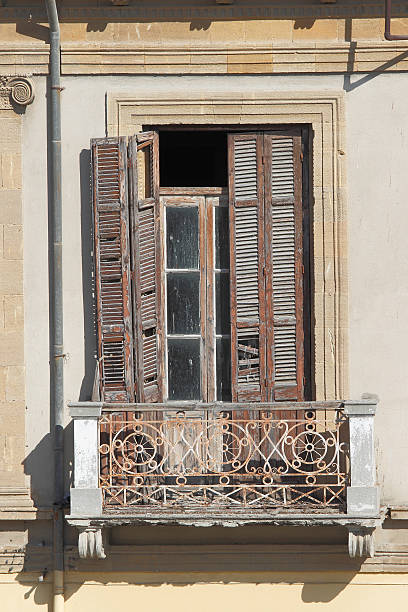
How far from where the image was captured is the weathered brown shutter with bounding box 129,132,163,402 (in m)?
10.5

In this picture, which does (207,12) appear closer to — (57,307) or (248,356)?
(57,307)

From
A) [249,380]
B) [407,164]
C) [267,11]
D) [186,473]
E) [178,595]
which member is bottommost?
[178,595]

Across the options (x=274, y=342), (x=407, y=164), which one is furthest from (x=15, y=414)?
(x=407, y=164)

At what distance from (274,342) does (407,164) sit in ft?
5.99

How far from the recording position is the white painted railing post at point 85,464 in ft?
32.9

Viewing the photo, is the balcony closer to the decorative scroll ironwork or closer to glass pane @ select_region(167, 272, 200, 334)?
the decorative scroll ironwork

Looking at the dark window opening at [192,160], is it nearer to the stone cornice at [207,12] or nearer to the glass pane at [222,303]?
the glass pane at [222,303]

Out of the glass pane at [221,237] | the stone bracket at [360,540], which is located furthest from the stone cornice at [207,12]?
the stone bracket at [360,540]

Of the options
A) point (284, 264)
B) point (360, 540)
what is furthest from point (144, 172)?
point (360, 540)

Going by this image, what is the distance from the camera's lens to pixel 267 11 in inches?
424

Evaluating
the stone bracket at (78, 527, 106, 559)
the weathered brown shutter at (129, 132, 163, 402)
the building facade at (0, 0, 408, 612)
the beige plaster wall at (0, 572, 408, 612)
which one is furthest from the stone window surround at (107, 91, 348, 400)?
the stone bracket at (78, 527, 106, 559)

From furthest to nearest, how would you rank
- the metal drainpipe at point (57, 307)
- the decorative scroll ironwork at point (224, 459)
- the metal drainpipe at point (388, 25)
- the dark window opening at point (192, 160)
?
1. the dark window opening at point (192, 160)
2. the metal drainpipe at point (57, 307)
3. the metal drainpipe at point (388, 25)
4. the decorative scroll ironwork at point (224, 459)

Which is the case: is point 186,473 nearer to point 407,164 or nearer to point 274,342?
point 274,342

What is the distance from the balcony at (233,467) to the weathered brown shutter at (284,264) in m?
0.36
